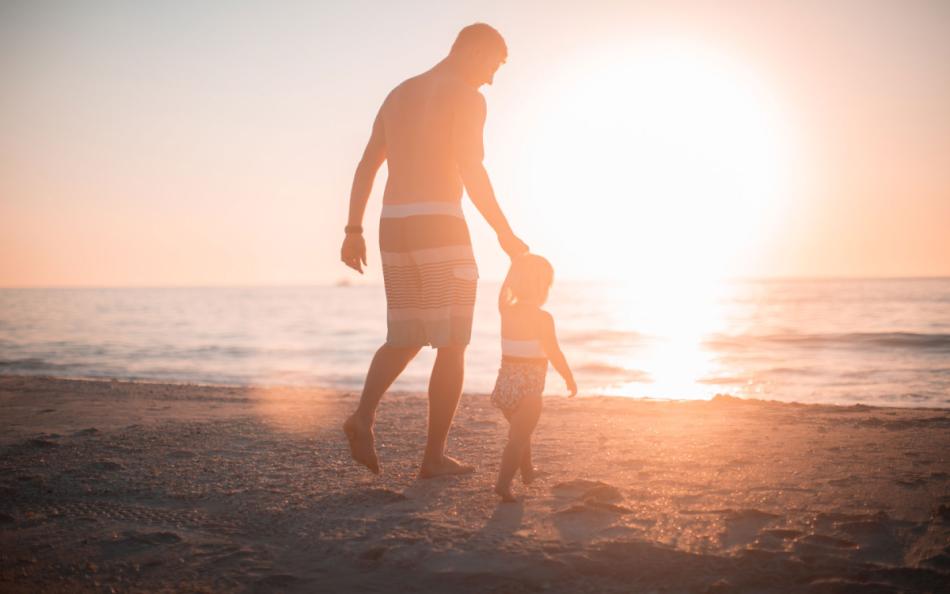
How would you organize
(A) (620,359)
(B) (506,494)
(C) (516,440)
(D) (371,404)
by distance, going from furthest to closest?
(A) (620,359) < (D) (371,404) < (C) (516,440) < (B) (506,494)

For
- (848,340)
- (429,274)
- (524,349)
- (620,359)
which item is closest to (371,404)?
(429,274)

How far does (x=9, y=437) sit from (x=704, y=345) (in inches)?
725

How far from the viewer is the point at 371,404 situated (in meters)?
3.40

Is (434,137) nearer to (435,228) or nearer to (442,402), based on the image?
(435,228)

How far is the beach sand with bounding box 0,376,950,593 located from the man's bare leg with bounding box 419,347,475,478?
0.16 m

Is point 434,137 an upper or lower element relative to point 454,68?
lower

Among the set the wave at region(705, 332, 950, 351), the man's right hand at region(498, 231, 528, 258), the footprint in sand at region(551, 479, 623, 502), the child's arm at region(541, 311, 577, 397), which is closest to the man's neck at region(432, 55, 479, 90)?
the man's right hand at region(498, 231, 528, 258)

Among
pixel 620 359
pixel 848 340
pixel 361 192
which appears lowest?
pixel 620 359

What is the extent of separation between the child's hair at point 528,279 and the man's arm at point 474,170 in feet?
0.22

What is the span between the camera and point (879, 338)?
19.7 meters

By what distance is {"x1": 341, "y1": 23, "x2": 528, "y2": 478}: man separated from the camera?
11.0ft

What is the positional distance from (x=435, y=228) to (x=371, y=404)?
3.09 ft

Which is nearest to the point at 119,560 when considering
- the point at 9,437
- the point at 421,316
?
the point at 421,316

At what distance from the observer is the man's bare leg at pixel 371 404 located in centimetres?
336
